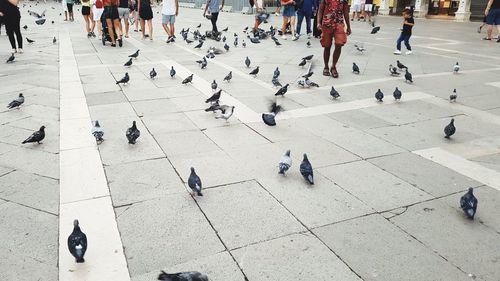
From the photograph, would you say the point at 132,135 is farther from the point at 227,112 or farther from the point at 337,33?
the point at 337,33

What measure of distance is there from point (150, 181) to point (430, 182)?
2.81 m

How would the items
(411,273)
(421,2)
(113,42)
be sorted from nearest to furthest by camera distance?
1. (411,273)
2. (113,42)
3. (421,2)

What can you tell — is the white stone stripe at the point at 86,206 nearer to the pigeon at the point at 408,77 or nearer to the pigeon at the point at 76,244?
the pigeon at the point at 76,244

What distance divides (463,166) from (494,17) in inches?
460

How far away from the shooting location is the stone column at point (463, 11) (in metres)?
21.8

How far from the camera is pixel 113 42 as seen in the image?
1255 cm

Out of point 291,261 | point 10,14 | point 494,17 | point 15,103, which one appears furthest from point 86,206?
point 494,17

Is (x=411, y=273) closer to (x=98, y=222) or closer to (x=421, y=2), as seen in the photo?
(x=98, y=222)

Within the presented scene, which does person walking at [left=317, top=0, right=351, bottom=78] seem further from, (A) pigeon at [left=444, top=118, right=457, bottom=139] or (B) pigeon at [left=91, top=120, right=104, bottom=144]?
(B) pigeon at [left=91, top=120, right=104, bottom=144]

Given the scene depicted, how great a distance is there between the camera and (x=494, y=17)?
13422mm

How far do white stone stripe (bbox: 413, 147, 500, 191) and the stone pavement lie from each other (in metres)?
0.02

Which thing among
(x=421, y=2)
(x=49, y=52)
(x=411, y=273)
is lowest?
(x=411, y=273)

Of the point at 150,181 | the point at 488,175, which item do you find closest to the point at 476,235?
the point at 488,175

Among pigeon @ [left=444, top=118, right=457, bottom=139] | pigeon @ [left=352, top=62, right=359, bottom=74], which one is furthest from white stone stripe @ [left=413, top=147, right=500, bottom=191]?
pigeon @ [left=352, top=62, right=359, bottom=74]
